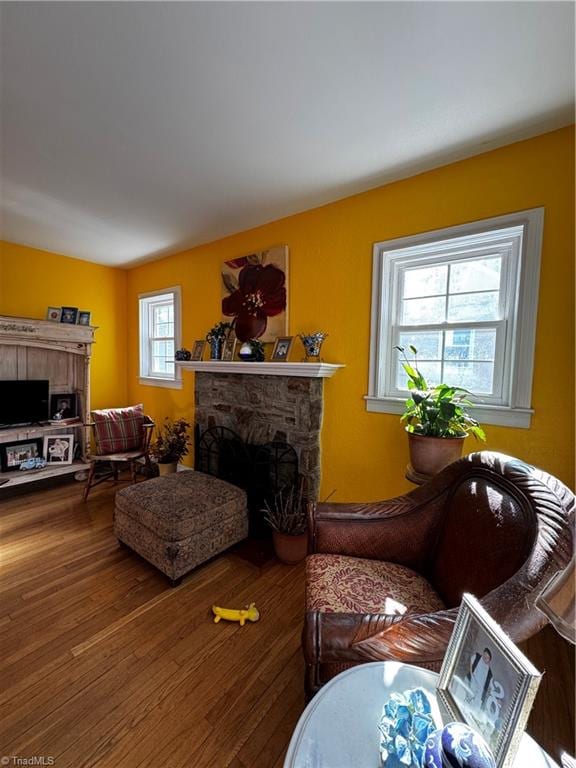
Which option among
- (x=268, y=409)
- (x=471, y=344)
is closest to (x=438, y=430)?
(x=471, y=344)

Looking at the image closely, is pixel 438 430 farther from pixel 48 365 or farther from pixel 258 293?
pixel 48 365

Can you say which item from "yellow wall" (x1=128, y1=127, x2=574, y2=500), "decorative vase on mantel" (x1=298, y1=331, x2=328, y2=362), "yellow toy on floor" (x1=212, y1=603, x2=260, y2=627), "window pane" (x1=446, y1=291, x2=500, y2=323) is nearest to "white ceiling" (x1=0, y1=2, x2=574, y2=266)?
"yellow wall" (x1=128, y1=127, x2=574, y2=500)

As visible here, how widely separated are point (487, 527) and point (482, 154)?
6.37ft

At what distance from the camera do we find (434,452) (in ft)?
5.40

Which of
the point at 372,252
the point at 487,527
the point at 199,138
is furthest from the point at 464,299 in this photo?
the point at 199,138

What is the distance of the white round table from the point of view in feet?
2.12

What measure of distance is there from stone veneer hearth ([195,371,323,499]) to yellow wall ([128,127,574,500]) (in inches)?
5.0

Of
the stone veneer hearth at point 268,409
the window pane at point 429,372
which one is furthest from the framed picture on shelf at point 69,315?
the window pane at point 429,372

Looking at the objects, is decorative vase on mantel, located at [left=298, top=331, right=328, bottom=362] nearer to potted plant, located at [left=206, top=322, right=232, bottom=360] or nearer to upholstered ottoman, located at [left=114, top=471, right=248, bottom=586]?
potted plant, located at [left=206, top=322, right=232, bottom=360]

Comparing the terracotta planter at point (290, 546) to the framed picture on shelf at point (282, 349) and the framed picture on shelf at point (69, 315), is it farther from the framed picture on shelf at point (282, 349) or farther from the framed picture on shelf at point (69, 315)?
the framed picture on shelf at point (69, 315)

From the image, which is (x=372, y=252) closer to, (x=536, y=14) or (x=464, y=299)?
(x=464, y=299)

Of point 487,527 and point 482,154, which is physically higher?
point 482,154

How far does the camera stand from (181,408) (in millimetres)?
3551

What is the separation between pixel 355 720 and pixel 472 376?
5.67ft
